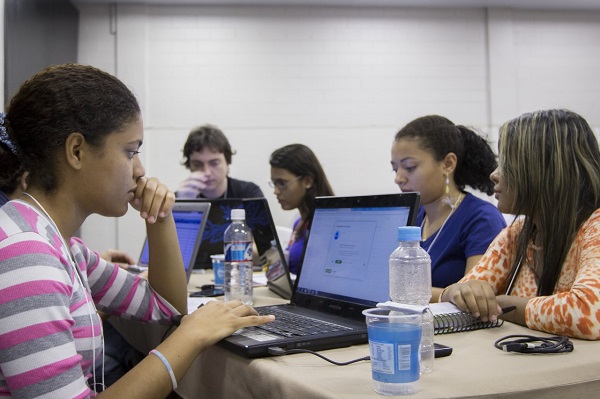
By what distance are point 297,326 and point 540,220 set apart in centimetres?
66

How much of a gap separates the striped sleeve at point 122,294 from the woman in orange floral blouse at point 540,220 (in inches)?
26.8

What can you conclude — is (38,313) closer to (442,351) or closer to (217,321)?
(217,321)

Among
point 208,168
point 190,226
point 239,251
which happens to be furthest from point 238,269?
point 208,168

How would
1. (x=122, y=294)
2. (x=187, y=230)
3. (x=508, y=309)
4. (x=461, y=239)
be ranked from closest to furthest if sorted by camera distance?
(x=508, y=309)
(x=122, y=294)
(x=461, y=239)
(x=187, y=230)

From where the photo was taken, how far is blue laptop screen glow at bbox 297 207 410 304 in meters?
1.27

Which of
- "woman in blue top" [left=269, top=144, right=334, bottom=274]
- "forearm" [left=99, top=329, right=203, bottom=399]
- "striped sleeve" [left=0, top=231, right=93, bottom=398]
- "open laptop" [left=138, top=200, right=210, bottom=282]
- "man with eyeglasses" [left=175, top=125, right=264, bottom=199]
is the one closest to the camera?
"striped sleeve" [left=0, top=231, right=93, bottom=398]

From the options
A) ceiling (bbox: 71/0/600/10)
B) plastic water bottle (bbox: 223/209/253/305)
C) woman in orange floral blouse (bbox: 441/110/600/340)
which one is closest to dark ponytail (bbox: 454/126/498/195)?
woman in orange floral blouse (bbox: 441/110/600/340)

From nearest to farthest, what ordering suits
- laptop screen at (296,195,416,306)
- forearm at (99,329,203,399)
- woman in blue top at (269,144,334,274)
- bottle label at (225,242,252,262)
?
forearm at (99,329,203,399), laptop screen at (296,195,416,306), bottle label at (225,242,252,262), woman in blue top at (269,144,334,274)

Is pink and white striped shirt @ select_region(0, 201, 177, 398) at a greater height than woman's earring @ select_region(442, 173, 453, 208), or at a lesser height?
lesser

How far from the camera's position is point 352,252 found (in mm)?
1379

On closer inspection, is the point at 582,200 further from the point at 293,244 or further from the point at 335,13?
the point at 335,13

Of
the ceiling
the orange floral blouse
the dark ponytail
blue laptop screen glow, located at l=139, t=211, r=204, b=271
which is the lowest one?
the orange floral blouse

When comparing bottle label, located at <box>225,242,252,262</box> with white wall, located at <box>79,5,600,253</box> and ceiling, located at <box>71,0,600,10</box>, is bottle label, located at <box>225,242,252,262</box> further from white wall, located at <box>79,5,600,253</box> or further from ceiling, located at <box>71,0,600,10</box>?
ceiling, located at <box>71,0,600,10</box>

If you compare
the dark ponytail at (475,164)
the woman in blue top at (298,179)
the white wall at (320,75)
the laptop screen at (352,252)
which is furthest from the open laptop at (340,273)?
the white wall at (320,75)
